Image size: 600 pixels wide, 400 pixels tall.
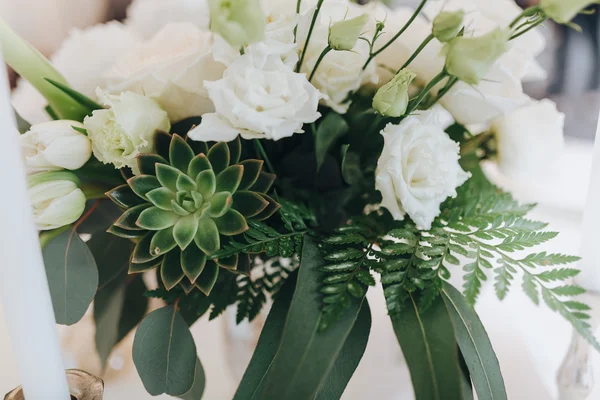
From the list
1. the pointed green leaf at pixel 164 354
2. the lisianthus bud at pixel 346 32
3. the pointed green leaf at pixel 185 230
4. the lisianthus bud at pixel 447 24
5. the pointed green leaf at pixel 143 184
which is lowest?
the pointed green leaf at pixel 164 354

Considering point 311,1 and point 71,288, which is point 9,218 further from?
point 311,1

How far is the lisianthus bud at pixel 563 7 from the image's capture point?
10.5 inches

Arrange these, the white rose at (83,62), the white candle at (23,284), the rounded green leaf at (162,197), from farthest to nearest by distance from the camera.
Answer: the white rose at (83,62), the rounded green leaf at (162,197), the white candle at (23,284)

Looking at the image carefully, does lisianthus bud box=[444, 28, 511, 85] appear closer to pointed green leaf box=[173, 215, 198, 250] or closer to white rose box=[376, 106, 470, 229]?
white rose box=[376, 106, 470, 229]

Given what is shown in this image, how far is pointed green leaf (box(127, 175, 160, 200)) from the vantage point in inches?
12.7

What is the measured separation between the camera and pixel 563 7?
10.6 inches

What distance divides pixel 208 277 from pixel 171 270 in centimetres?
3

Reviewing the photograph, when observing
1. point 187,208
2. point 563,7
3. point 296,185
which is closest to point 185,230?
point 187,208

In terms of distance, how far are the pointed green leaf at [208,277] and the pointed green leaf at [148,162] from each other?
8 centimetres

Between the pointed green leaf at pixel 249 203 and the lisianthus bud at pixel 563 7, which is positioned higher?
the lisianthus bud at pixel 563 7

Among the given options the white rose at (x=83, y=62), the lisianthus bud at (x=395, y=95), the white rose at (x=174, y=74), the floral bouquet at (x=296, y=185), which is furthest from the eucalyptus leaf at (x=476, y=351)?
the white rose at (x=83, y=62)

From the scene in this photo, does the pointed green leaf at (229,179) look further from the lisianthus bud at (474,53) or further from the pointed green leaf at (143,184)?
the lisianthus bud at (474,53)

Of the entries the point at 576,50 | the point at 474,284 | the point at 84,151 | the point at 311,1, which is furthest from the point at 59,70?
the point at 576,50

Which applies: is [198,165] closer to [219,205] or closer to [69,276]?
[219,205]
